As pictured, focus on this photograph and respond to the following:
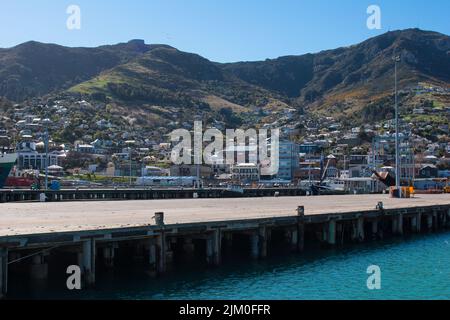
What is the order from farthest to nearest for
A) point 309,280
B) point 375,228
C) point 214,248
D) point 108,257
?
point 375,228
point 214,248
point 309,280
point 108,257

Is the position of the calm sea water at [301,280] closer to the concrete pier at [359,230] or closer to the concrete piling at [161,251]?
the concrete piling at [161,251]

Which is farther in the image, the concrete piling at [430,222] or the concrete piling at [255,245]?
the concrete piling at [430,222]

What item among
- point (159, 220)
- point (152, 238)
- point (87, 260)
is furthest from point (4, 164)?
Answer: point (87, 260)

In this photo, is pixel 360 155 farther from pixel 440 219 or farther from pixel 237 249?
pixel 237 249

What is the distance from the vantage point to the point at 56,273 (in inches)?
971

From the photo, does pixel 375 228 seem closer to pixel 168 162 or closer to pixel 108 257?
pixel 108 257

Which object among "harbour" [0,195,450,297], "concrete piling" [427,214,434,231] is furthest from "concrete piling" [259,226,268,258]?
"concrete piling" [427,214,434,231]

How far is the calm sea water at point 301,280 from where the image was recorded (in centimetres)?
2331

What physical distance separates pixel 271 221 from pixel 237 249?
370 cm

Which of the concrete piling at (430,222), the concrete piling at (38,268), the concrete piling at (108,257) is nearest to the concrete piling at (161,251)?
the concrete piling at (108,257)

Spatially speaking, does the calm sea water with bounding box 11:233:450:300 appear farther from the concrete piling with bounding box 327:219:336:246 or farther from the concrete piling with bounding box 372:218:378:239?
the concrete piling with bounding box 372:218:378:239

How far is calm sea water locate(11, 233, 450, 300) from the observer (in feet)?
76.5

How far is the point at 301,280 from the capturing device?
26.5 m
